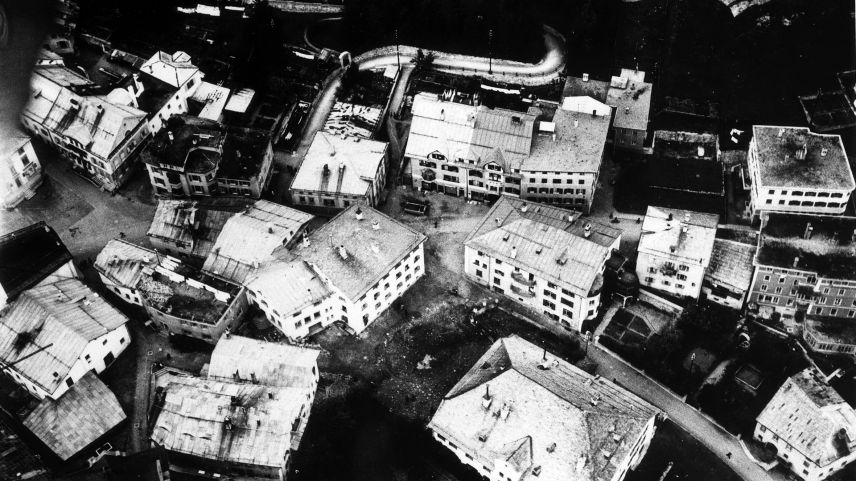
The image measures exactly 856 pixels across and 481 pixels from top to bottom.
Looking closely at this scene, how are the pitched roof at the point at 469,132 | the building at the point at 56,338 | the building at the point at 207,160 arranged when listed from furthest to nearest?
the building at the point at 207,160 → the pitched roof at the point at 469,132 → the building at the point at 56,338

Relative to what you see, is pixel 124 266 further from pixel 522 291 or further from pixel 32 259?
pixel 522 291

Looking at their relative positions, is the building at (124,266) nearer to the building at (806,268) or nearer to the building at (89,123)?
the building at (89,123)

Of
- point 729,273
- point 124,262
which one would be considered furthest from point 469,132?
point 124,262

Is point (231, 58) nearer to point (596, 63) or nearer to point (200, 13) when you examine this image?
point (200, 13)

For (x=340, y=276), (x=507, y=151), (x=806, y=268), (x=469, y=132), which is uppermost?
(x=806, y=268)

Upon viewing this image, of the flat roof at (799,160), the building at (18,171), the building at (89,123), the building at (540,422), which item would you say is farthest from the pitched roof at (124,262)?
the flat roof at (799,160)
